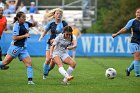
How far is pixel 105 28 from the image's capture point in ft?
143

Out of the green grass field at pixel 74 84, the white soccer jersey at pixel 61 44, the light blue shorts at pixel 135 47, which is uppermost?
the white soccer jersey at pixel 61 44

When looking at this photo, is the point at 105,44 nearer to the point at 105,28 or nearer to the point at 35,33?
the point at 35,33

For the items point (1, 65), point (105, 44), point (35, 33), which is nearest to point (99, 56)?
point (105, 44)

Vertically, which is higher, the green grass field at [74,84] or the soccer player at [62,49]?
the soccer player at [62,49]

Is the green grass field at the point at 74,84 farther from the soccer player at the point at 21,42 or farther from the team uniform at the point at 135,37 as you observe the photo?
the soccer player at the point at 21,42

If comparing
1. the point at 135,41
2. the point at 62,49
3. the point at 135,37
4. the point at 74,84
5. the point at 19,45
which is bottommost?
the point at 74,84

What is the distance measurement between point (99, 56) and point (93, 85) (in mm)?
17873

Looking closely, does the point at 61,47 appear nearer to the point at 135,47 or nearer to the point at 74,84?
the point at 74,84

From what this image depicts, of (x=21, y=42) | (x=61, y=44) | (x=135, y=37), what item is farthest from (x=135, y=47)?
(x=21, y=42)

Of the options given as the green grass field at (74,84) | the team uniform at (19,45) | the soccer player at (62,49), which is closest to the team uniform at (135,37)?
the green grass field at (74,84)

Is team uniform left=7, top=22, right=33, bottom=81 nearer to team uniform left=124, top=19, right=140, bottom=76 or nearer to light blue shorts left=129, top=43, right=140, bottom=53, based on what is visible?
team uniform left=124, top=19, right=140, bottom=76

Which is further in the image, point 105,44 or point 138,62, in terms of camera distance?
point 105,44

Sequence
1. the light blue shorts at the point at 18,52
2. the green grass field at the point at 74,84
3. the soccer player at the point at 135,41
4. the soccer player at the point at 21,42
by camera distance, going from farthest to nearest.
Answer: the soccer player at the point at 135,41
the light blue shorts at the point at 18,52
the soccer player at the point at 21,42
the green grass field at the point at 74,84

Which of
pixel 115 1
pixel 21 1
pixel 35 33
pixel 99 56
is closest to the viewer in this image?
pixel 99 56
